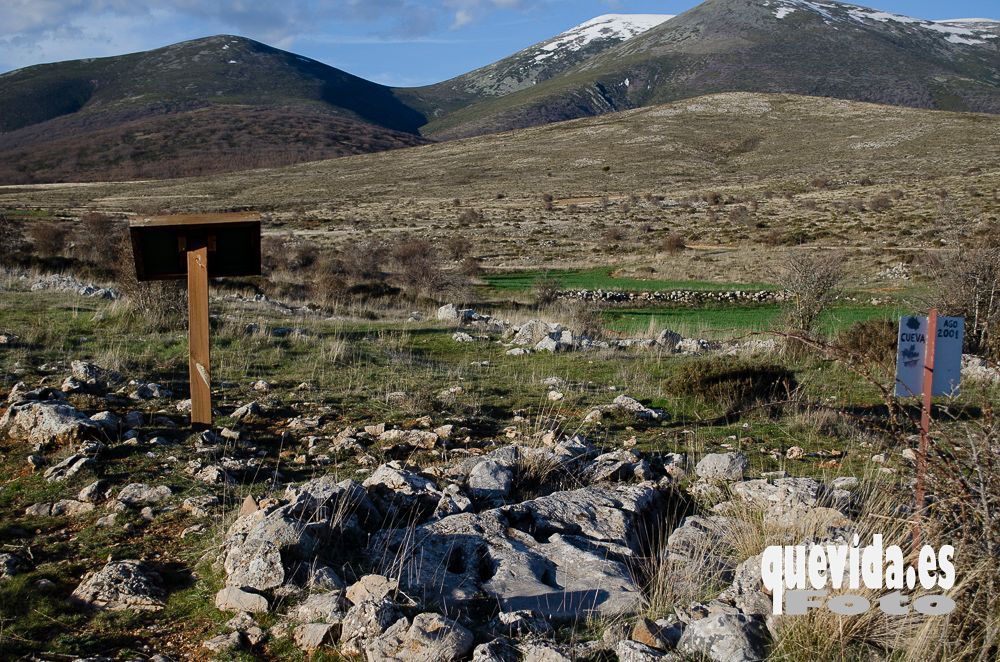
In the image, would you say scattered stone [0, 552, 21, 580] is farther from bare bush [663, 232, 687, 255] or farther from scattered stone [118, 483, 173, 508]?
bare bush [663, 232, 687, 255]

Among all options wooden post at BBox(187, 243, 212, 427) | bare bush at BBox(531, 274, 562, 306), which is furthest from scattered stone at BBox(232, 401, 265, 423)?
bare bush at BBox(531, 274, 562, 306)

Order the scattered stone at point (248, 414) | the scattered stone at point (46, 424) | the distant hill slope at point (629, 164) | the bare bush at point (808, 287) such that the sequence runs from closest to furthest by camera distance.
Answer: the scattered stone at point (46, 424), the scattered stone at point (248, 414), the bare bush at point (808, 287), the distant hill slope at point (629, 164)

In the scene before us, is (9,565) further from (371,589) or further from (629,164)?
(629,164)

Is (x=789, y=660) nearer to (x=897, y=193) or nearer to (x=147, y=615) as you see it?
(x=147, y=615)

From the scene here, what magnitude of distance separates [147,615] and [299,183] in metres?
85.9

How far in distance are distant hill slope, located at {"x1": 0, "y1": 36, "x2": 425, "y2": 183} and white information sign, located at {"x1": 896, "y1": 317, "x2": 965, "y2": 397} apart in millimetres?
120424

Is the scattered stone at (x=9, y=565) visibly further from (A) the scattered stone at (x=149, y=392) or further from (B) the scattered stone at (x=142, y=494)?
(A) the scattered stone at (x=149, y=392)

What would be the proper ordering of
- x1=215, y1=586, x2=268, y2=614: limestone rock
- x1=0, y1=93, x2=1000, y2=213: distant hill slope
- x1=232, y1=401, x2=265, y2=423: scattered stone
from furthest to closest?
x1=0, y1=93, x2=1000, y2=213: distant hill slope
x1=232, y1=401, x2=265, y2=423: scattered stone
x1=215, y1=586, x2=268, y2=614: limestone rock

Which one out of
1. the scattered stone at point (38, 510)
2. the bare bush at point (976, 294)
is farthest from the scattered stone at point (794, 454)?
the bare bush at point (976, 294)

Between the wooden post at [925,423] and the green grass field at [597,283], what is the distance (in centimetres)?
1770

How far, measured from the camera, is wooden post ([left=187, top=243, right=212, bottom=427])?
6.63 meters

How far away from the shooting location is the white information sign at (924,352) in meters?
4.35

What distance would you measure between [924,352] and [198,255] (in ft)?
17.8

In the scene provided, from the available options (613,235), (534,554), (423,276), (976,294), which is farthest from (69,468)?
(613,235)
